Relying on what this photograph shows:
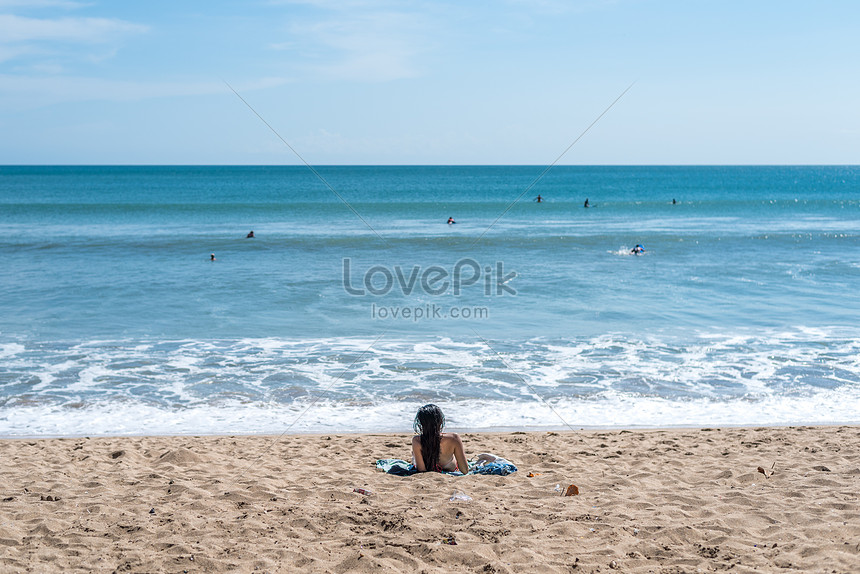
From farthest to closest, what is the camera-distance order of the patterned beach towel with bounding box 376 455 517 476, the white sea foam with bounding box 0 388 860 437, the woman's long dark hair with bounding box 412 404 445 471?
the white sea foam with bounding box 0 388 860 437
the patterned beach towel with bounding box 376 455 517 476
the woman's long dark hair with bounding box 412 404 445 471

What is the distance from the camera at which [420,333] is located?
13.4 m

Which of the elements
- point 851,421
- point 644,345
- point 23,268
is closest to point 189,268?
point 23,268

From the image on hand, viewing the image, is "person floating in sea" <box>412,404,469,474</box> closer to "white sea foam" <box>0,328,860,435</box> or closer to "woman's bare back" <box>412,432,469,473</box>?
"woman's bare back" <box>412,432,469,473</box>

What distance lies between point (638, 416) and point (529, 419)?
5.01ft

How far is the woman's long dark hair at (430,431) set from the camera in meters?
6.16

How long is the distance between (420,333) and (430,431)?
Answer: 7173 millimetres

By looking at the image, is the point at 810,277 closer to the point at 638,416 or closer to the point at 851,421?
the point at 851,421

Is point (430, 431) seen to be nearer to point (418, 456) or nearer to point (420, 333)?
point (418, 456)

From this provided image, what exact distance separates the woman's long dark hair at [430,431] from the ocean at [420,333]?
2.11 m

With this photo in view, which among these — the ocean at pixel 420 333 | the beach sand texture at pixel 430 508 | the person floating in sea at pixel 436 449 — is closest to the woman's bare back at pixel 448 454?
the person floating in sea at pixel 436 449

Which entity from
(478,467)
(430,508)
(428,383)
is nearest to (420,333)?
(428,383)

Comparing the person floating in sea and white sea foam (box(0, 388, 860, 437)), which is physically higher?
the person floating in sea

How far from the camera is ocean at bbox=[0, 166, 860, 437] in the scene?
8898 mm

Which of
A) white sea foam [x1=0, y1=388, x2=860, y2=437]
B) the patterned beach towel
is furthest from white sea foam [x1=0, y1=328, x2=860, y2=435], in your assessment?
the patterned beach towel
